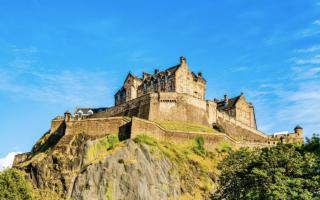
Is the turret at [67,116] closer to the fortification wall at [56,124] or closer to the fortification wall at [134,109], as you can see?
the fortification wall at [56,124]

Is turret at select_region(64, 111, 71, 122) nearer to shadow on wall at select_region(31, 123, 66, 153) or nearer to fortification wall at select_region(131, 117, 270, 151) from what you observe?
shadow on wall at select_region(31, 123, 66, 153)

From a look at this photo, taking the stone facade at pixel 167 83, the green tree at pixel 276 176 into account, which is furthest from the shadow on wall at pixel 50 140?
the green tree at pixel 276 176

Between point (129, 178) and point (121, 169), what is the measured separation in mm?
1676

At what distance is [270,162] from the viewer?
34.9m

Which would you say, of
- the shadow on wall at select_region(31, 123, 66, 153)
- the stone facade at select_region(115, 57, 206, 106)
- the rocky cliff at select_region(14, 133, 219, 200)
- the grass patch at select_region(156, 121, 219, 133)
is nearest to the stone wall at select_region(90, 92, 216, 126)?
the grass patch at select_region(156, 121, 219, 133)

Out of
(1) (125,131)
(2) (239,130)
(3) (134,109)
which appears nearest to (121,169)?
(1) (125,131)

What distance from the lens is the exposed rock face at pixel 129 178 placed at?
5728cm

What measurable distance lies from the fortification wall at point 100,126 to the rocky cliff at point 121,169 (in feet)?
3.65

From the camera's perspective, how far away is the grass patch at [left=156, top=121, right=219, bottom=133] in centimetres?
7338

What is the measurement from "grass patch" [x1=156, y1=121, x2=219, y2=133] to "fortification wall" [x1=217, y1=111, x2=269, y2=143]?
27.6 feet

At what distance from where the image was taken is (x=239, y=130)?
3597 inches

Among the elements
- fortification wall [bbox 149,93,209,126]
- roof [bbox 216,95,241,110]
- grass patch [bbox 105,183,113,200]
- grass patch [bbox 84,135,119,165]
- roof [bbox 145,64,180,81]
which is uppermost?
roof [bbox 145,64,180,81]

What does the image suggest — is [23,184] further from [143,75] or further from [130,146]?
[143,75]

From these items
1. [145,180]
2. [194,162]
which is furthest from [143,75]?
[145,180]
